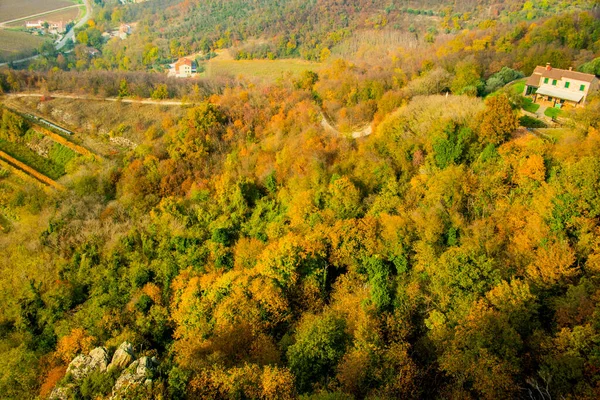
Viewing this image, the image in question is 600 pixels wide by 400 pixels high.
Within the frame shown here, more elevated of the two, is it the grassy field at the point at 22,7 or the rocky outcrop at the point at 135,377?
the grassy field at the point at 22,7

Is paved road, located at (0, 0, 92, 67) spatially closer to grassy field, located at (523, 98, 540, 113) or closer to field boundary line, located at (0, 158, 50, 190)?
field boundary line, located at (0, 158, 50, 190)

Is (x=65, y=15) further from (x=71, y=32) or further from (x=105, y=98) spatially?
(x=105, y=98)

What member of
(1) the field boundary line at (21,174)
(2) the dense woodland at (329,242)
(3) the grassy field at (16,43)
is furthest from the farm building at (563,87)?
(3) the grassy field at (16,43)

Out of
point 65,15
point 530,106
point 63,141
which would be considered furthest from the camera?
point 65,15

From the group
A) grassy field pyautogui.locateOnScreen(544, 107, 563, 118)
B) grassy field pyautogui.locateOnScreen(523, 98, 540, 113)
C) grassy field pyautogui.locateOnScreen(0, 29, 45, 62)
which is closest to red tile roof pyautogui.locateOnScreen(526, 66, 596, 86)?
grassy field pyautogui.locateOnScreen(523, 98, 540, 113)

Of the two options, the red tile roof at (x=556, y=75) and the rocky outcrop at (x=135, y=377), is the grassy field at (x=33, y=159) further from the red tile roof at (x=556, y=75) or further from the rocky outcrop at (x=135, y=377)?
the red tile roof at (x=556, y=75)

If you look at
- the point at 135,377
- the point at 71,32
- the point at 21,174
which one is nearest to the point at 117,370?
the point at 135,377
